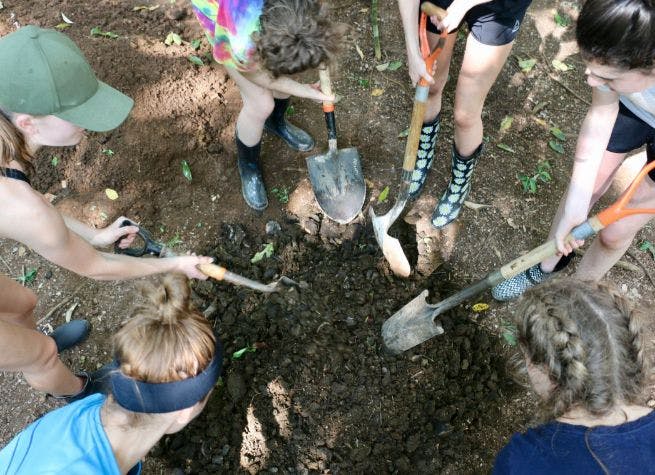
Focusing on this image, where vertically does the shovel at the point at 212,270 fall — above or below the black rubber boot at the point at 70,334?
above

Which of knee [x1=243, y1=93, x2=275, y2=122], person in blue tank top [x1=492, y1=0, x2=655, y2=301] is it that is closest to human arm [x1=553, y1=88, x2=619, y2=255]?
person in blue tank top [x1=492, y1=0, x2=655, y2=301]

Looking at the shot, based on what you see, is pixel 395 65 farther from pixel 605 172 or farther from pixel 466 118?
pixel 605 172

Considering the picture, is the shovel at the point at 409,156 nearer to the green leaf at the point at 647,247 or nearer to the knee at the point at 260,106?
the knee at the point at 260,106

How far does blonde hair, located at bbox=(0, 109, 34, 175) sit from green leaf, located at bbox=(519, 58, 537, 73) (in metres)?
3.22

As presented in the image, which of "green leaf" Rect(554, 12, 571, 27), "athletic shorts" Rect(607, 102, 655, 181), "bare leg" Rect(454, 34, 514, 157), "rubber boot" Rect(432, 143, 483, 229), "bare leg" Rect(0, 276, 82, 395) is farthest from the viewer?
"green leaf" Rect(554, 12, 571, 27)

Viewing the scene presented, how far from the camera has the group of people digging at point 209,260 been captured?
4.55 ft

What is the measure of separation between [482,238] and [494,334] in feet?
1.93

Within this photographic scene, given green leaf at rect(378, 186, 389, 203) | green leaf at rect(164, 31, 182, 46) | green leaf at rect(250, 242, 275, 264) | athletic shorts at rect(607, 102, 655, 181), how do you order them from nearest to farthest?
athletic shorts at rect(607, 102, 655, 181)
green leaf at rect(250, 242, 275, 264)
green leaf at rect(378, 186, 389, 203)
green leaf at rect(164, 31, 182, 46)

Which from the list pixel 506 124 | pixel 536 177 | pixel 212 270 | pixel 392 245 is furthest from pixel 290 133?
pixel 536 177

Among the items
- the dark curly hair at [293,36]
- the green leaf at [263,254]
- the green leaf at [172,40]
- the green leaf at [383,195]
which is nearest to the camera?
the dark curly hair at [293,36]

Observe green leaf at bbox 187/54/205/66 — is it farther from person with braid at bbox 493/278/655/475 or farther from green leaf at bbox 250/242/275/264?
person with braid at bbox 493/278/655/475

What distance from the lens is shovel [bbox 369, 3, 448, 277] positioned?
7.43 feet

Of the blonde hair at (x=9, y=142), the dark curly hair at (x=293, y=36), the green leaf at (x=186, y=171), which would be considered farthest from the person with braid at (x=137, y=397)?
→ the green leaf at (x=186, y=171)

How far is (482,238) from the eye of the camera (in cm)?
299
